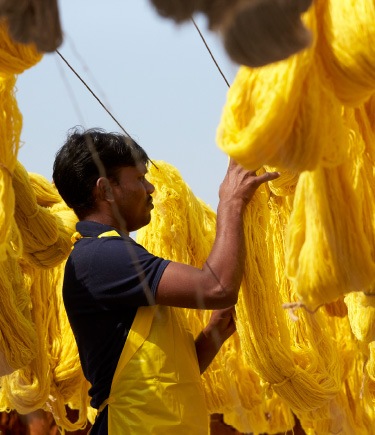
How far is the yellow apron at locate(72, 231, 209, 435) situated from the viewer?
94.3 inches

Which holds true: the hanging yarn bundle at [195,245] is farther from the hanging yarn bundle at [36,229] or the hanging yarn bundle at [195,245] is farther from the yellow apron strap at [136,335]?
the yellow apron strap at [136,335]

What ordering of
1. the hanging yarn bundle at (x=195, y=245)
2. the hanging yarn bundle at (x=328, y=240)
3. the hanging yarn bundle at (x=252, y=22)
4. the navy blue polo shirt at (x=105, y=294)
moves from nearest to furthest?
the hanging yarn bundle at (x=252, y=22) → the hanging yarn bundle at (x=328, y=240) → the navy blue polo shirt at (x=105, y=294) → the hanging yarn bundle at (x=195, y=245)

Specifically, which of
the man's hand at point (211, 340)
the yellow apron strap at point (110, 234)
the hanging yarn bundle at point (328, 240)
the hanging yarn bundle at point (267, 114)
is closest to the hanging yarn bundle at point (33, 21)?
the hanging yarn bundle at point (267, 114)

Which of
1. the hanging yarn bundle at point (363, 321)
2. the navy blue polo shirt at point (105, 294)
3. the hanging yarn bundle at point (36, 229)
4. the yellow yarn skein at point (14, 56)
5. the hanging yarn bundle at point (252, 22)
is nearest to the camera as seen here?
the hanging yarn bundle at point (252, 22)

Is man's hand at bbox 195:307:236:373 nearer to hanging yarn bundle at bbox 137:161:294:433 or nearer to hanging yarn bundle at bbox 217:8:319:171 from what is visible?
hanging yarn bundle at bbox 137:161:294:433

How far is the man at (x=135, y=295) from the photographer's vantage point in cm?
231

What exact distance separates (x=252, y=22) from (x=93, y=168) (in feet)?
4.02

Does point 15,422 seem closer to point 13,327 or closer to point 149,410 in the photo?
point 13,327

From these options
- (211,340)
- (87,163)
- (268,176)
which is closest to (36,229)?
(87,163)

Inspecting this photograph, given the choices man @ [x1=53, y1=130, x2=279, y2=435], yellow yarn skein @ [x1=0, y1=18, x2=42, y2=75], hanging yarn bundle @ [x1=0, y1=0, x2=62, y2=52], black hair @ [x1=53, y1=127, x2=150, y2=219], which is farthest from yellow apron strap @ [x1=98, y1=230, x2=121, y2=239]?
hanging yarn bundle @ [x1=0, y1=0, x2=62, y2=52]

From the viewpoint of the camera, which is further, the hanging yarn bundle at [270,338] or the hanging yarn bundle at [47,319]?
the hanging yarn bundle at [47,319]

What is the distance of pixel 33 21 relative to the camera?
1.52m

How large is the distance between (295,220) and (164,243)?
1536 mm

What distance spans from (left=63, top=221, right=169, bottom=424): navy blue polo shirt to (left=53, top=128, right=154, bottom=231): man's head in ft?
0.38
